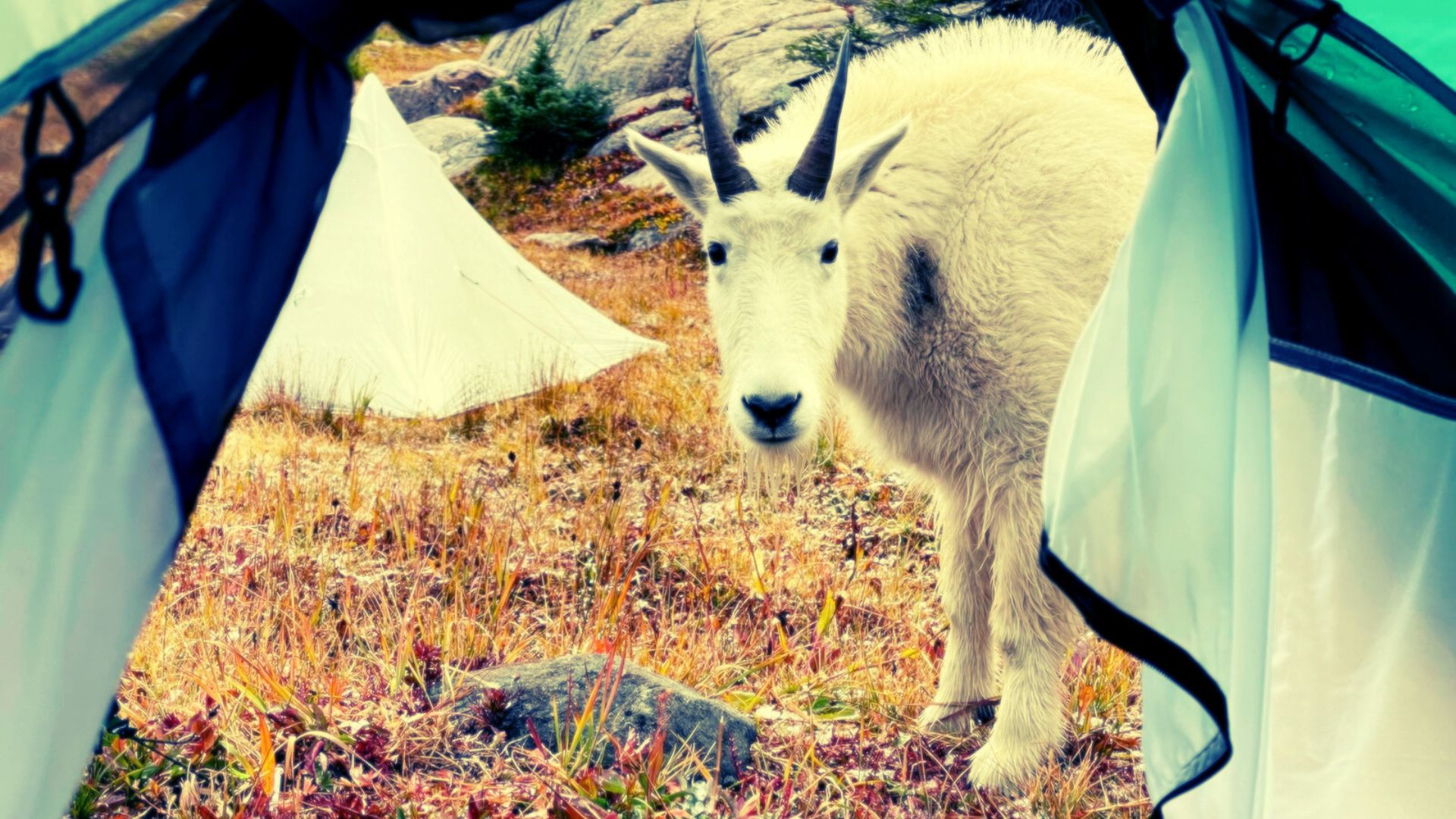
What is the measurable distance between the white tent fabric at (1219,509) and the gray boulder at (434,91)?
27913mm

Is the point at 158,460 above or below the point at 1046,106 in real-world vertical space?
below

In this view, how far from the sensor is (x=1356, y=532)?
6.81 ft

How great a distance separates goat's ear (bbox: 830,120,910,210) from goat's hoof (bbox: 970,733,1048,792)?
1693mm

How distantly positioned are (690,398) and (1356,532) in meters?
5.22

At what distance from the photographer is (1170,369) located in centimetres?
160

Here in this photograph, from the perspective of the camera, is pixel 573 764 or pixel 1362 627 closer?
pixel 1362 627

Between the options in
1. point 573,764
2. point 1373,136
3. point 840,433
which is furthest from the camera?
point 840,433

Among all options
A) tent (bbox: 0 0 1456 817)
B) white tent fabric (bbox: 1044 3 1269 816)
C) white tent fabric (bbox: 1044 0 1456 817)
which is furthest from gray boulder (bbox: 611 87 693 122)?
white tent fabric (bbox: 1044 3 1269 816)

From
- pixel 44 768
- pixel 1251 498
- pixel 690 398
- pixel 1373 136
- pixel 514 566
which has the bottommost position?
pixel 690 398

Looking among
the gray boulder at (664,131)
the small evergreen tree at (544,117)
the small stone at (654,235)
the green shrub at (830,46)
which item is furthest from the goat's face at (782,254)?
the small evergreen tree at (544,117)

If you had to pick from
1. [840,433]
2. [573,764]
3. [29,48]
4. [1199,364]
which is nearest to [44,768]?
[29,48]

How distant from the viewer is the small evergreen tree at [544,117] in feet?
69.4

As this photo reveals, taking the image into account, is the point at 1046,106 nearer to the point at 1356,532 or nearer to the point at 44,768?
the point at 1356,532

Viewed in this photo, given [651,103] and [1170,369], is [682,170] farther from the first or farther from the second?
[651,103]
